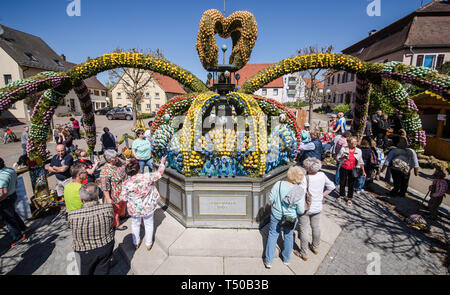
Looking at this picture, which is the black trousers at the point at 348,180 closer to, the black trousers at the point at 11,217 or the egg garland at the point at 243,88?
the egg garland at the point at 243,88

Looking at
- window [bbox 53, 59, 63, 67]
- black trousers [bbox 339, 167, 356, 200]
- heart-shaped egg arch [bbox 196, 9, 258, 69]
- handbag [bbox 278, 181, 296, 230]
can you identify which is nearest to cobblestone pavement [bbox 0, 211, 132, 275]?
handbag [bbox 278, 181, 296, 230]

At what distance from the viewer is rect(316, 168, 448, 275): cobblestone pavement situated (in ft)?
11.5

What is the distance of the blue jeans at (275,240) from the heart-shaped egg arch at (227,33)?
4626 mm

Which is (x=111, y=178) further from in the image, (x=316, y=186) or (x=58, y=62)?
(x=58, y=62)

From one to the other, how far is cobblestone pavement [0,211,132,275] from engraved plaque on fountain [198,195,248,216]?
172 centimetres

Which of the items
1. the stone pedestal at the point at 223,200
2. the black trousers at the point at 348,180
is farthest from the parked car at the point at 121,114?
the black trousers at the point at 348,180

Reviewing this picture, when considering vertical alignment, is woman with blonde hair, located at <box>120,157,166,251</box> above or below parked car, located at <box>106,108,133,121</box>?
below

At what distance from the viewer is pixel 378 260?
3.67 metres

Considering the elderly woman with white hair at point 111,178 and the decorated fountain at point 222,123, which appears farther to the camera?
the decorated fountain at point 222,123

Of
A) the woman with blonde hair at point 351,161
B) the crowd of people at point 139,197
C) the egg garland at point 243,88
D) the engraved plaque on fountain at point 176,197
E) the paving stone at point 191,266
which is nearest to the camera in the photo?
the crowd of people at point 139,197

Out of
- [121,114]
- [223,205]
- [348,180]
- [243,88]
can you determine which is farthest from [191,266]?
[121,114]

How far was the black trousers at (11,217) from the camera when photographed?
3.88 metres

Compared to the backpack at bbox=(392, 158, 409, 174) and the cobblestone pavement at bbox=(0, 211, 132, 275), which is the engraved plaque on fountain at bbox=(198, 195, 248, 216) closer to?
the cobblestone pavement at bbox=(0, 211, 132, 275)

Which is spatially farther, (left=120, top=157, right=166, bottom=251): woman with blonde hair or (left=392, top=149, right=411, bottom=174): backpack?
(left=392, top=149, right=411, bottom=174): backpack
